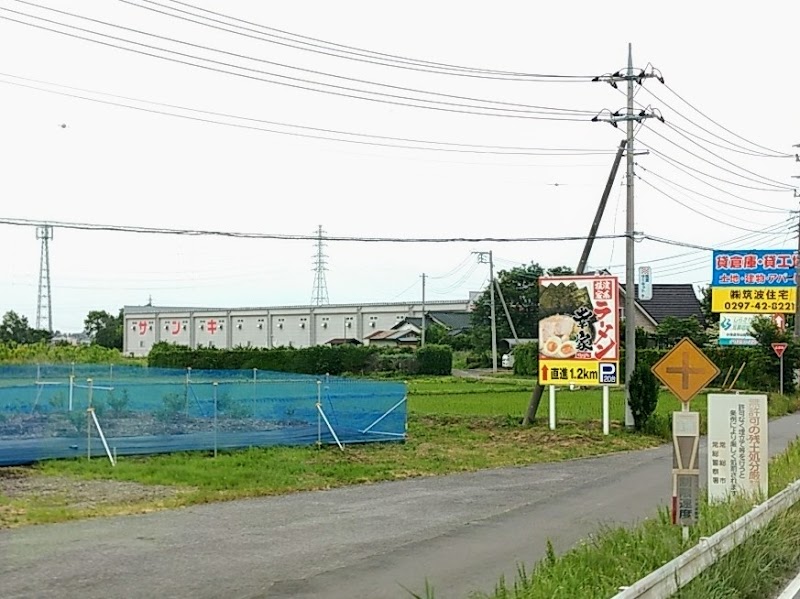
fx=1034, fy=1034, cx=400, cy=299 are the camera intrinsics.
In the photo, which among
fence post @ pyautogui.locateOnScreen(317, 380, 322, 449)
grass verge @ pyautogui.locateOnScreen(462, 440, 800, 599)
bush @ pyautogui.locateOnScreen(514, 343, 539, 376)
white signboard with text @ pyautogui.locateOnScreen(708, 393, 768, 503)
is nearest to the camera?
grass verge @ pyautogui.locateOnScreen(462, 440, 800, 599)

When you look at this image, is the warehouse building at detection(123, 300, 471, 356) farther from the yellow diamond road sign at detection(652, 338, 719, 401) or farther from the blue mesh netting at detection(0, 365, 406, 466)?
the yellow diamond road sign at detection(652, 338, 719, 401)

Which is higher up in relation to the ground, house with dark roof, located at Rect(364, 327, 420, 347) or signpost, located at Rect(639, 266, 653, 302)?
signpost, located at Rect(639, 266, 653, 302)

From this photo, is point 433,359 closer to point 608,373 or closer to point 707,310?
point 707,310

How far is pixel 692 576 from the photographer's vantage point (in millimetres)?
7961

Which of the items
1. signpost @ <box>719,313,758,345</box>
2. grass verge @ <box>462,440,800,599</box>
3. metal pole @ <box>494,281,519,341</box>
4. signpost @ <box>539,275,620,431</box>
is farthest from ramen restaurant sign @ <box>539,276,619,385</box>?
metal pole @ <box>494,281,519,341</box>

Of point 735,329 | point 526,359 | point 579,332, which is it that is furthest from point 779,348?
point 526,359

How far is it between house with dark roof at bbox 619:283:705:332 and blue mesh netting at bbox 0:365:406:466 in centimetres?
5645

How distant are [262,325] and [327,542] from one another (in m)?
89.5

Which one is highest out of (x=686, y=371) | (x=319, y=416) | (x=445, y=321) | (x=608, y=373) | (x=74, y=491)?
(x=445, y=321)

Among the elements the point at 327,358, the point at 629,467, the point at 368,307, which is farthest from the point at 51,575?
the point at 368,307

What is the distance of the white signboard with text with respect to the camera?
44.8 feet

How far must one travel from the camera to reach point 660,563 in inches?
350

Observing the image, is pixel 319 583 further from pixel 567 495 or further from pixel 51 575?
pixel 567 495

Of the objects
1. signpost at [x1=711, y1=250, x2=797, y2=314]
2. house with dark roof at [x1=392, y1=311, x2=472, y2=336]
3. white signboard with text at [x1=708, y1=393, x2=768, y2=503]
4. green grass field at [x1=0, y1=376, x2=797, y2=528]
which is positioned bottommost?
green grass field at [x1=0, y1=376, x2=797, y2=528]
